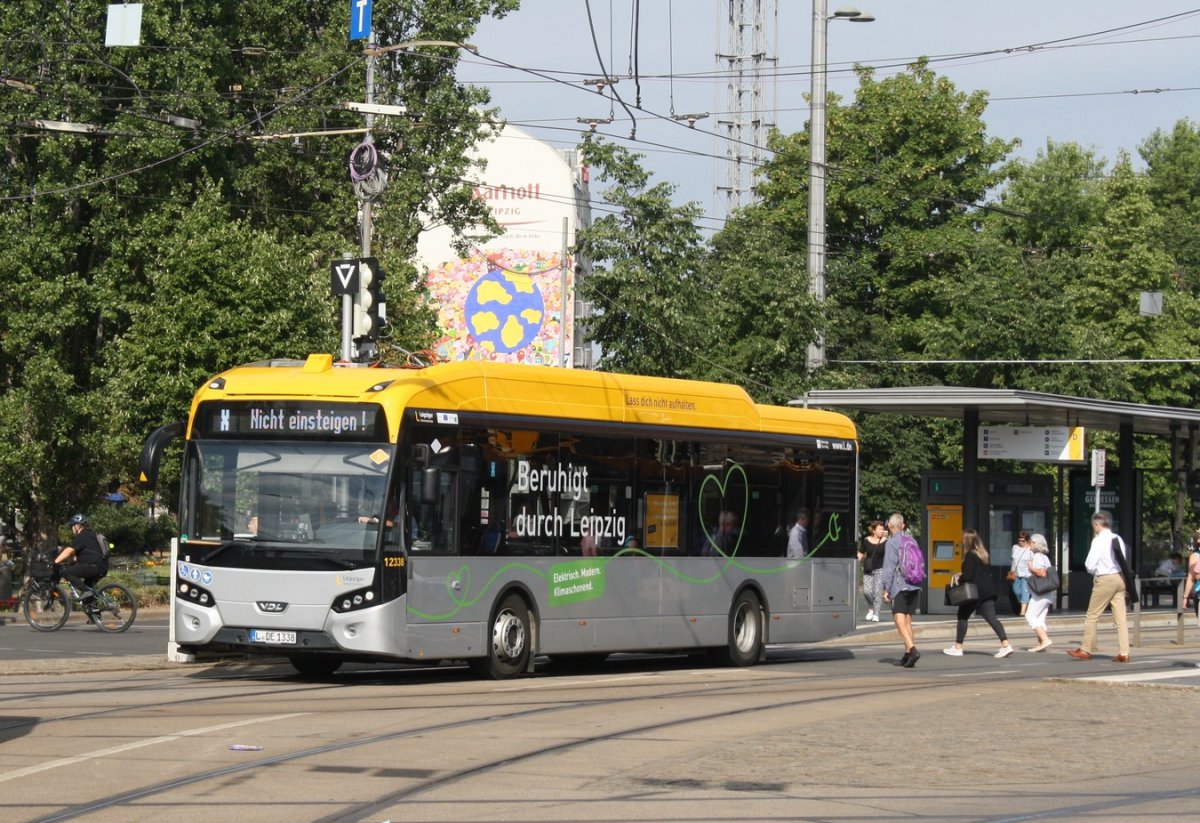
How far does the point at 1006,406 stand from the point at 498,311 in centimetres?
5564

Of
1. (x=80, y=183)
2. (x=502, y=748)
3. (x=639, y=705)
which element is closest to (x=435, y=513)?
(x=639, y=705)

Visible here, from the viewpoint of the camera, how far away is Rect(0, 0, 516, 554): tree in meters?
34.3

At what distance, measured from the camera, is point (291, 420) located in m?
16.4

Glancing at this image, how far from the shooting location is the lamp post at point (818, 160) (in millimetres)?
40031

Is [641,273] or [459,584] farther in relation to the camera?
[641,273]

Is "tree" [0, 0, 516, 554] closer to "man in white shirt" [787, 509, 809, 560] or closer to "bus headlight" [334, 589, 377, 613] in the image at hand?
"man in white shirt" [787, 509, 809, 560]

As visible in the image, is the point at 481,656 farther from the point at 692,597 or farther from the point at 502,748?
the point at 502,748

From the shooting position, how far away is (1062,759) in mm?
11844

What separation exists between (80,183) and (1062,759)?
1152 inches

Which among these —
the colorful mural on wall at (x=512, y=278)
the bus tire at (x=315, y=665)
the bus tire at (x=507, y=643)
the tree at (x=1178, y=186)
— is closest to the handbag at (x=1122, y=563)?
the bus tire at (x=507, y=643)

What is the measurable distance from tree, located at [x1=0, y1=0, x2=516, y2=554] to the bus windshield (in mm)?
16386

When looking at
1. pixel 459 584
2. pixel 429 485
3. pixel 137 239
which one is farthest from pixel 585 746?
pixel 137 239

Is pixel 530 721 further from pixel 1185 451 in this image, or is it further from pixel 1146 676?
pixel 1185 451

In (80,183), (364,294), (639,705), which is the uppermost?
(80,183)
